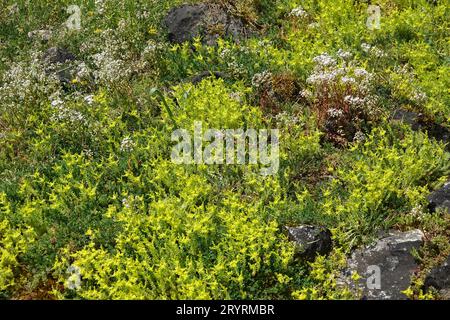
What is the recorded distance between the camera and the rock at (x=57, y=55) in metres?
10.9

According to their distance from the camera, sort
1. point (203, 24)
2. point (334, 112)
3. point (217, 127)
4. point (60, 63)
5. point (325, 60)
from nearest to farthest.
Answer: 1. point (217, 127)
2. point (334, 112)
3. point (325, 60)
4. point (60, 63)
5. point (203, 24)

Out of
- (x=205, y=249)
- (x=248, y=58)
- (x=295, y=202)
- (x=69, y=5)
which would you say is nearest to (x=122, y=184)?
(x=205, y=249)

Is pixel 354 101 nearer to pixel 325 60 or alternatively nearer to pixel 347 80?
pixel 347 80

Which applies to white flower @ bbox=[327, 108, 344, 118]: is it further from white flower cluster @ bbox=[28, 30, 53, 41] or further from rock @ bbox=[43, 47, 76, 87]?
white flower cluster @ bbox=[28, 30, 53, 41]

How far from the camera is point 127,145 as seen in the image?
861cm

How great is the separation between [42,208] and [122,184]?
121 cm

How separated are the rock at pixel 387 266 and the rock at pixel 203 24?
5.72m

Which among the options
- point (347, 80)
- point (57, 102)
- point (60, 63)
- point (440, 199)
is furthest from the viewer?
point (60, 63)

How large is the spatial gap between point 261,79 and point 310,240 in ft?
→ 12.2

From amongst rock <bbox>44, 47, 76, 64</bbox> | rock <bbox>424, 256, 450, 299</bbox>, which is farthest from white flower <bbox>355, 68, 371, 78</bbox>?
rock <bbox>44, 47, 76, 64</bbox>

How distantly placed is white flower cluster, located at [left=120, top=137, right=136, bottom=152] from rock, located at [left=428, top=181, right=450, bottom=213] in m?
4.64

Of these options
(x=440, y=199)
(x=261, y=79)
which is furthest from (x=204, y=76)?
(x=440, y=199)

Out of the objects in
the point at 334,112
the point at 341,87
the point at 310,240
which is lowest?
the point at 310,240

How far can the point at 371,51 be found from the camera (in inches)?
398
